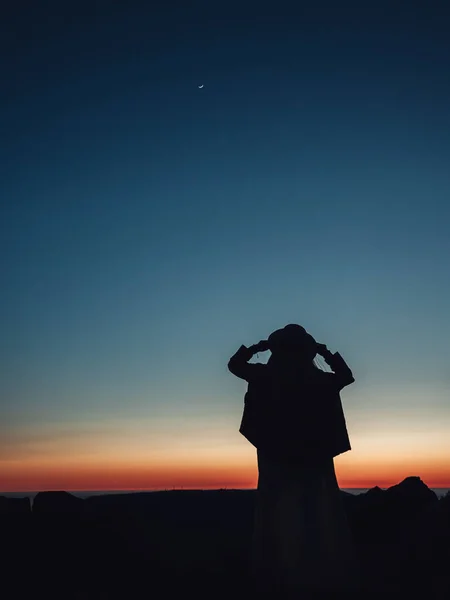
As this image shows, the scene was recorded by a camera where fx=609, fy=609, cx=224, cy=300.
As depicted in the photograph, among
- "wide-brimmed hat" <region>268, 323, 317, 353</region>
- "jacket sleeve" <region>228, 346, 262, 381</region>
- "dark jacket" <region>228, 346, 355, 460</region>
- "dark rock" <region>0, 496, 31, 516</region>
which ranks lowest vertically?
"dark rock" <region>0, 496, 31, 516</region>

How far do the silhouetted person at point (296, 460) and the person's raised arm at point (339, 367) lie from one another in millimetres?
20

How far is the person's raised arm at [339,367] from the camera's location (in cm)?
1231

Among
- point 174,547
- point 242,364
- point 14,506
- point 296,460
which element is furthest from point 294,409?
point 14,506

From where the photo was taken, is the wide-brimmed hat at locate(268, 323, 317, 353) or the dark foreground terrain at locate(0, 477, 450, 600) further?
the wide-brimmed hat at locate(268, 323, 317, 353)

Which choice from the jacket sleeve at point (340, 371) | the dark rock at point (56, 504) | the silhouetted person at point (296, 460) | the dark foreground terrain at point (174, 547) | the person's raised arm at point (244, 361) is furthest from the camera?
the dark rock at point (56, 504)

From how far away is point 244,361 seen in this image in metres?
12.6

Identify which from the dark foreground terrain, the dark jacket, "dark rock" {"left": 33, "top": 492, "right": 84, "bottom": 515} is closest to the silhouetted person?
the dark jacket

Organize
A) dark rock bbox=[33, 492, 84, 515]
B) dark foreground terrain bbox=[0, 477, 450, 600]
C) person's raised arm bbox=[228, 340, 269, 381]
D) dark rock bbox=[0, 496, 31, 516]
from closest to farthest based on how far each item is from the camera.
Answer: dark foreground terrain bbox=[0, 477, 450, 600], person's raised arm bbox=[228, 340, 269, 381], dark rock bbox=[0, 496, 31, 516], dark rock bbox=[33, 492, 84, 515]

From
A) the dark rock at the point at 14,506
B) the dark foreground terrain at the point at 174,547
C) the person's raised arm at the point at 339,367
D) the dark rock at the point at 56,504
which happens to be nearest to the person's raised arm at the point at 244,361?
the person's raised arm at the point at 339,367

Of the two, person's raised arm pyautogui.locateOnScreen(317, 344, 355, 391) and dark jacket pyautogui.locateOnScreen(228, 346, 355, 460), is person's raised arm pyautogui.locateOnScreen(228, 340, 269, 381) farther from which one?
person's raised arm pyautogui.locateOnScreen(317, 344, 355, 391)

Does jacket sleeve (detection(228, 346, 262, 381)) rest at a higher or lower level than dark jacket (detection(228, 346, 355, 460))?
higher

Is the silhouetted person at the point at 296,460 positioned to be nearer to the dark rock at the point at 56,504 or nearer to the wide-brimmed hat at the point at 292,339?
the wide-brimmed hat at the point at 292,339

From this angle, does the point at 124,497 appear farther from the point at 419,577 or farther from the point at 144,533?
the point at 419,577

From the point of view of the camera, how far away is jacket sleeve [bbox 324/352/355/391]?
12.3 m
